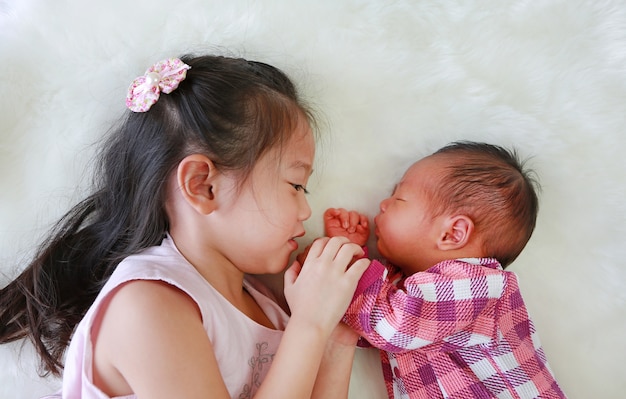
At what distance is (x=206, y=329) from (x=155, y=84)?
444 mm

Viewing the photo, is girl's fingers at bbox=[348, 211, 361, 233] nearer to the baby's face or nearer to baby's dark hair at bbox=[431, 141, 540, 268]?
the baby's face

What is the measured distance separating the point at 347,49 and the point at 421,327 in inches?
24.0

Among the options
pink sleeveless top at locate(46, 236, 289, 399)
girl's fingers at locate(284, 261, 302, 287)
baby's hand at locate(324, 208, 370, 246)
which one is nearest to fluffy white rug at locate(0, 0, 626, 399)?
baby's hand at locate(324, 208, 370, 246)

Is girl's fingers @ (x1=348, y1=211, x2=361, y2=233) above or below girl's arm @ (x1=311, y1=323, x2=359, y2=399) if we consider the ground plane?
above

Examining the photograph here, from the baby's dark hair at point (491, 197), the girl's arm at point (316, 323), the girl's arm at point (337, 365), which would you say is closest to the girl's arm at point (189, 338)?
the girl's arm at point (316, 323)

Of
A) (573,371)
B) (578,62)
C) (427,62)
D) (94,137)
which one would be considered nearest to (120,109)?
(94,137)

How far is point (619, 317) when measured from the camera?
4.31 feet

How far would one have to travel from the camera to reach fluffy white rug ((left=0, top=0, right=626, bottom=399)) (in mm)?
1213

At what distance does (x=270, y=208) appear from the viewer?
1053 mm

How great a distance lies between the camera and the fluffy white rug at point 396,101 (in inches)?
47.8

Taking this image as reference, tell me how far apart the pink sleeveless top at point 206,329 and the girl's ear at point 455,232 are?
1.20 feet

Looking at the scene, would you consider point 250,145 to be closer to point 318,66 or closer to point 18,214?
point 318,66

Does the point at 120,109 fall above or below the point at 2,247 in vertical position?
above

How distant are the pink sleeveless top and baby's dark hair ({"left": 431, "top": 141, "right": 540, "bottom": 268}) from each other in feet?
1.43
